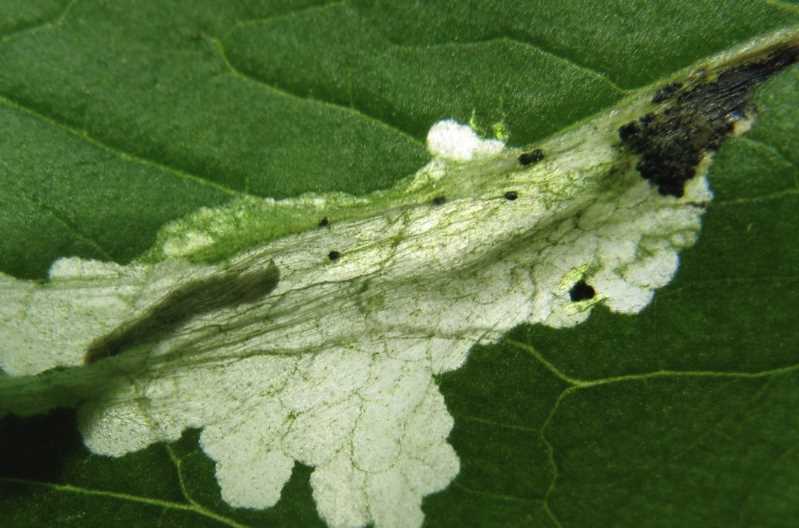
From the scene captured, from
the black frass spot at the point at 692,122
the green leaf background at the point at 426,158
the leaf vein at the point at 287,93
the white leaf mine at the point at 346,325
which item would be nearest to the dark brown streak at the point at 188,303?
the white leaf mine at the point at 346,325

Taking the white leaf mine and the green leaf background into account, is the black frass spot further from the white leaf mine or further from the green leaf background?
the white leaf mine

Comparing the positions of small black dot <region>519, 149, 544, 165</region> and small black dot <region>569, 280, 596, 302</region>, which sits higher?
small black dot <region>519, 149, 544, 165</region>

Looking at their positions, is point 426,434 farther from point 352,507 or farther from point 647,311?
point 647,311

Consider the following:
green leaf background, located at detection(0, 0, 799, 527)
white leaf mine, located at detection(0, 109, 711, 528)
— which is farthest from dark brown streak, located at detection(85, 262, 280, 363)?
green leaf background, located at detection(0, 0, 799, 527)

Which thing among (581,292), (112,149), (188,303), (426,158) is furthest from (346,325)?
(112,149)

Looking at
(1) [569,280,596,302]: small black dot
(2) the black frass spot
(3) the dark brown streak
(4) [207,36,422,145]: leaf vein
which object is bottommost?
(1) [569,280,596,302]: small black dot

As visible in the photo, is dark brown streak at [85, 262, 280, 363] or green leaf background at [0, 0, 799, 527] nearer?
green leaf background at [0, 0, 799, 527]
